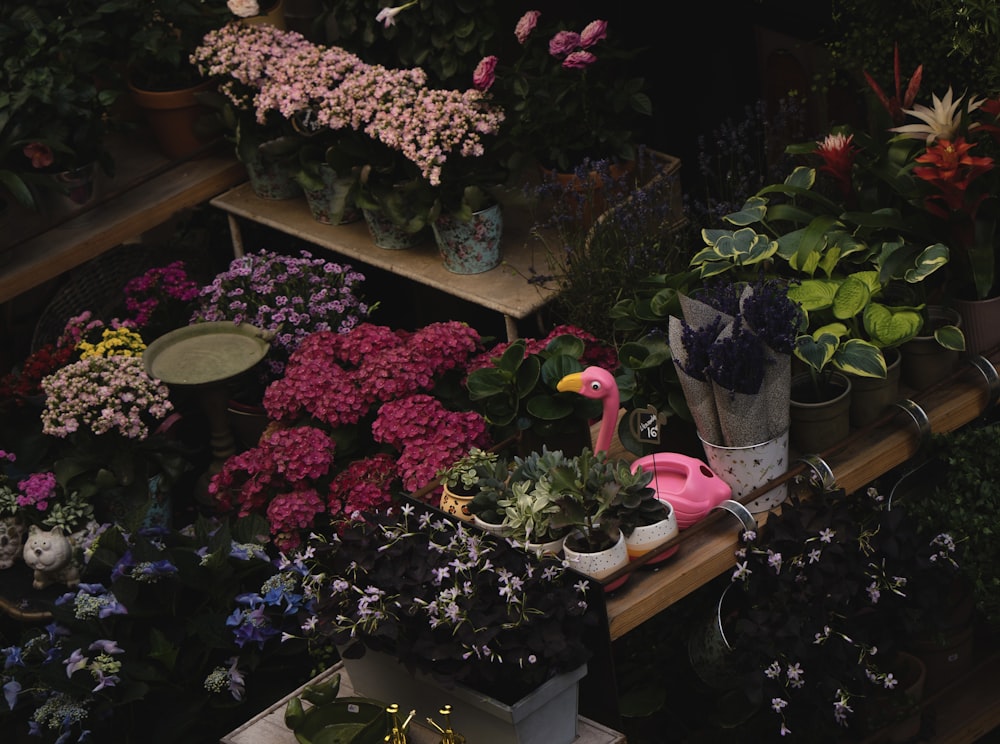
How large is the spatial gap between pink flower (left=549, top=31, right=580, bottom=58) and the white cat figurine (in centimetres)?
200

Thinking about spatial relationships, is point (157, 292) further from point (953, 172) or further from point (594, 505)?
point (953, 172)

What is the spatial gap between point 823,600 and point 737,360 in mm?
535

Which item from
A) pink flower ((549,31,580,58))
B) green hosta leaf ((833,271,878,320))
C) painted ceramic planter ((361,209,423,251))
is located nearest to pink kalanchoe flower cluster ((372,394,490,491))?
green hosta leaf ((833,271,878,320))

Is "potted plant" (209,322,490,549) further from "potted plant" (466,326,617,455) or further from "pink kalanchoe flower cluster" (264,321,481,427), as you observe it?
"potted plant" (466,326,617,455)

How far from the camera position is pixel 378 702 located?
260 centimetres

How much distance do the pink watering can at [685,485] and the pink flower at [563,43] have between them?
1.56 meters

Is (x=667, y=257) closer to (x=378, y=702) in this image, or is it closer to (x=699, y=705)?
(x=699, y=705)

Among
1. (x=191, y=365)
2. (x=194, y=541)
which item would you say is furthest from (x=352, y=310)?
(x=194, y=541)

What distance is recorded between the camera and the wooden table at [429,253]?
13.3 feet

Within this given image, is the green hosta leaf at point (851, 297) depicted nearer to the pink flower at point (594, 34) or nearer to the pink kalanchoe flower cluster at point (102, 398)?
the pink flower at point (594, 34)

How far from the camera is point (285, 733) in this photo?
265 centimetres

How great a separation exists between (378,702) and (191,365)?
1.77 metres

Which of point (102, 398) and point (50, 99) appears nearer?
point (102, 398)

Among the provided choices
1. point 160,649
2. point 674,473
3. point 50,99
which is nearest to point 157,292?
point 50,99
